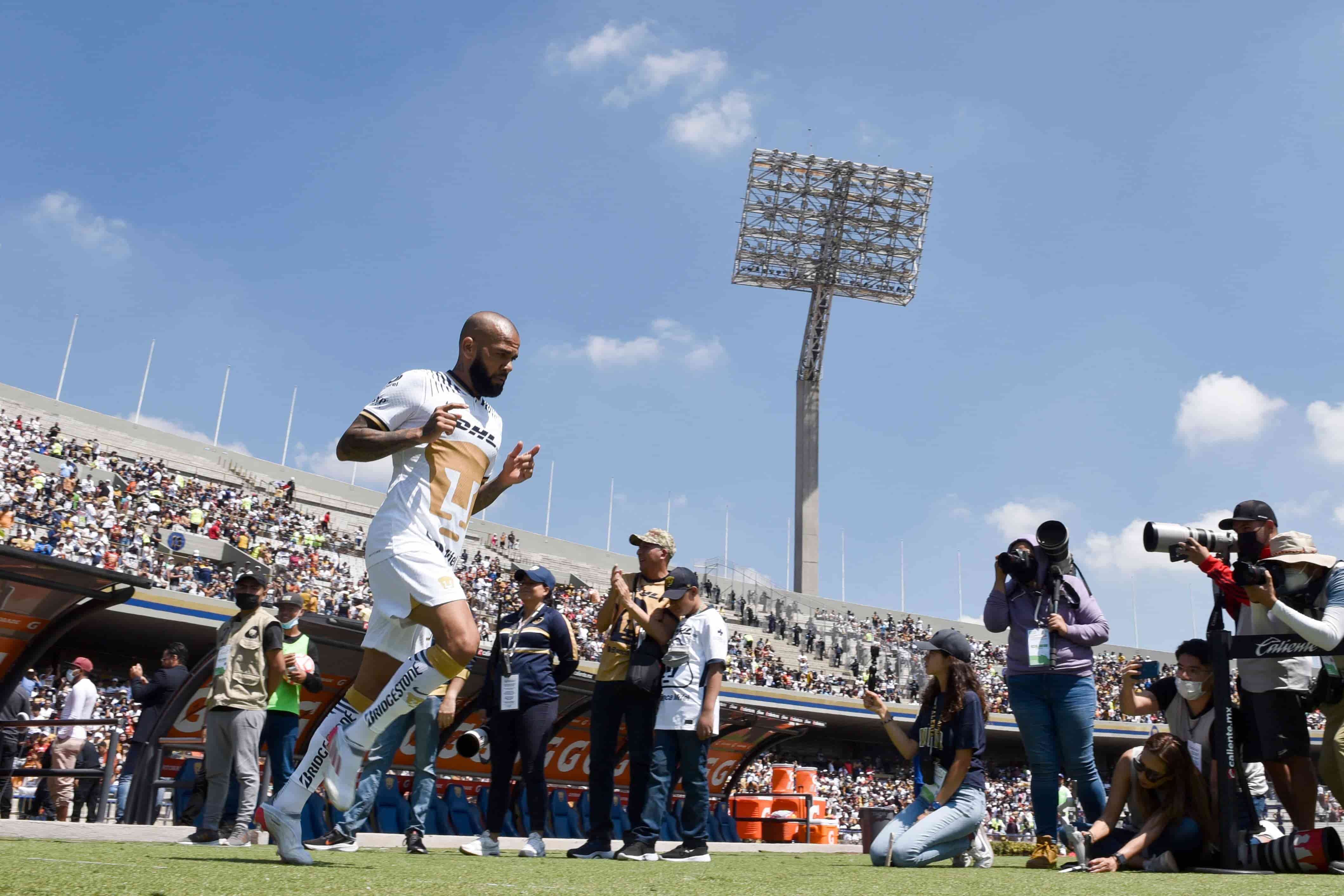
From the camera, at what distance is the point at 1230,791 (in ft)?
14.1

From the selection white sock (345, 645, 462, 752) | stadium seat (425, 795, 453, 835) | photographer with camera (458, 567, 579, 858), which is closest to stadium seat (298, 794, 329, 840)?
stadium seat (425, 795, 453, 835)

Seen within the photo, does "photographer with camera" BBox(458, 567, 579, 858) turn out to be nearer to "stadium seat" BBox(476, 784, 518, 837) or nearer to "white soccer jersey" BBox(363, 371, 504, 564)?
"white soccer jersey" BBox(363, 371, 504, 564)

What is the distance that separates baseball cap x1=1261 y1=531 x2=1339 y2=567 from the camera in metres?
4.54

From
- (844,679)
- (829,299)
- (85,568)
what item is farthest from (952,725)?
(829,299)

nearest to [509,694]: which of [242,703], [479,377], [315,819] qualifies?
[242,703]

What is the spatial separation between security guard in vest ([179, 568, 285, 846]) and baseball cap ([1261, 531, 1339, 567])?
5.23 m

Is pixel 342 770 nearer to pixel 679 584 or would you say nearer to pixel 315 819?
pixel 679 584

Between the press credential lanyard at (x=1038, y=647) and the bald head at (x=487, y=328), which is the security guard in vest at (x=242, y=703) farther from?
the press credential lanyard at (x=1038, y=647)

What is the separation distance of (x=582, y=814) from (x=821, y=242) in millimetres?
35361

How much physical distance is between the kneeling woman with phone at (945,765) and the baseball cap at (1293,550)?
152 centimetres

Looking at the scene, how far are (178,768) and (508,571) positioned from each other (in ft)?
106

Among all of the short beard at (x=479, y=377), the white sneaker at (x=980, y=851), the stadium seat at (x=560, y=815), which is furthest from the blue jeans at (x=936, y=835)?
the stadium seat at (x=560, y=815)

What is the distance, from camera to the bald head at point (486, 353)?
3945mm

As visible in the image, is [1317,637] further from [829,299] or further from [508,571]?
[829,299]
